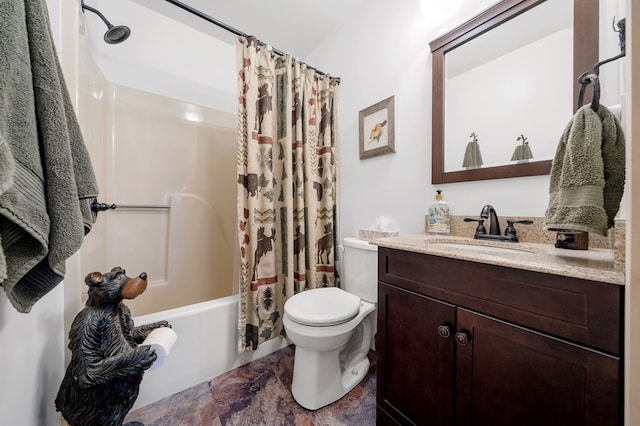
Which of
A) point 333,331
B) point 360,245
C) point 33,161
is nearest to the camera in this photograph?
point 33,161

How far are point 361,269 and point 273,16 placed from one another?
194 cm

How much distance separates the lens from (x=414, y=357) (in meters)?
0.85

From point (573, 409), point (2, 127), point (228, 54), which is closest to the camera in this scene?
point (2, 127)

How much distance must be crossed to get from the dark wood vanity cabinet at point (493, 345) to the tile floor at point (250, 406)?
23cm

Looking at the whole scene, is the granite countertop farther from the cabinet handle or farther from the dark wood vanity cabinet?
the cabinet handle

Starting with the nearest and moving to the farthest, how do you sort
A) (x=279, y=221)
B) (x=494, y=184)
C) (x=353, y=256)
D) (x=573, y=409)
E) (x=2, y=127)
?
(x=2, y=127), (x=573, y=409), (x=494, y=184), (x=353, y=256), (x=279, y=221)

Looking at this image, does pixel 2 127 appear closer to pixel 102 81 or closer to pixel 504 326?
pixel 504 326

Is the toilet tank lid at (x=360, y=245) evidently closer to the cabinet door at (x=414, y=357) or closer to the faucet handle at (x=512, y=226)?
the cabinet door at (x=414, y=357)

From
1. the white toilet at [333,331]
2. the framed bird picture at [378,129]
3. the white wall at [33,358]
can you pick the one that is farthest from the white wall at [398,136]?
the white wall at [33,358]

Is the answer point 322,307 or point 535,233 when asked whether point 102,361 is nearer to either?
point 322,307

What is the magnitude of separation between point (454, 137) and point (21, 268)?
5.16 feet

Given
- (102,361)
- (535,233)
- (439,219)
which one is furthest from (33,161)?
(535,233)

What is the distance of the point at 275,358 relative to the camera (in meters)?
1.49

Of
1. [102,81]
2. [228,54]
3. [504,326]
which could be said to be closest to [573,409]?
[504,326]
